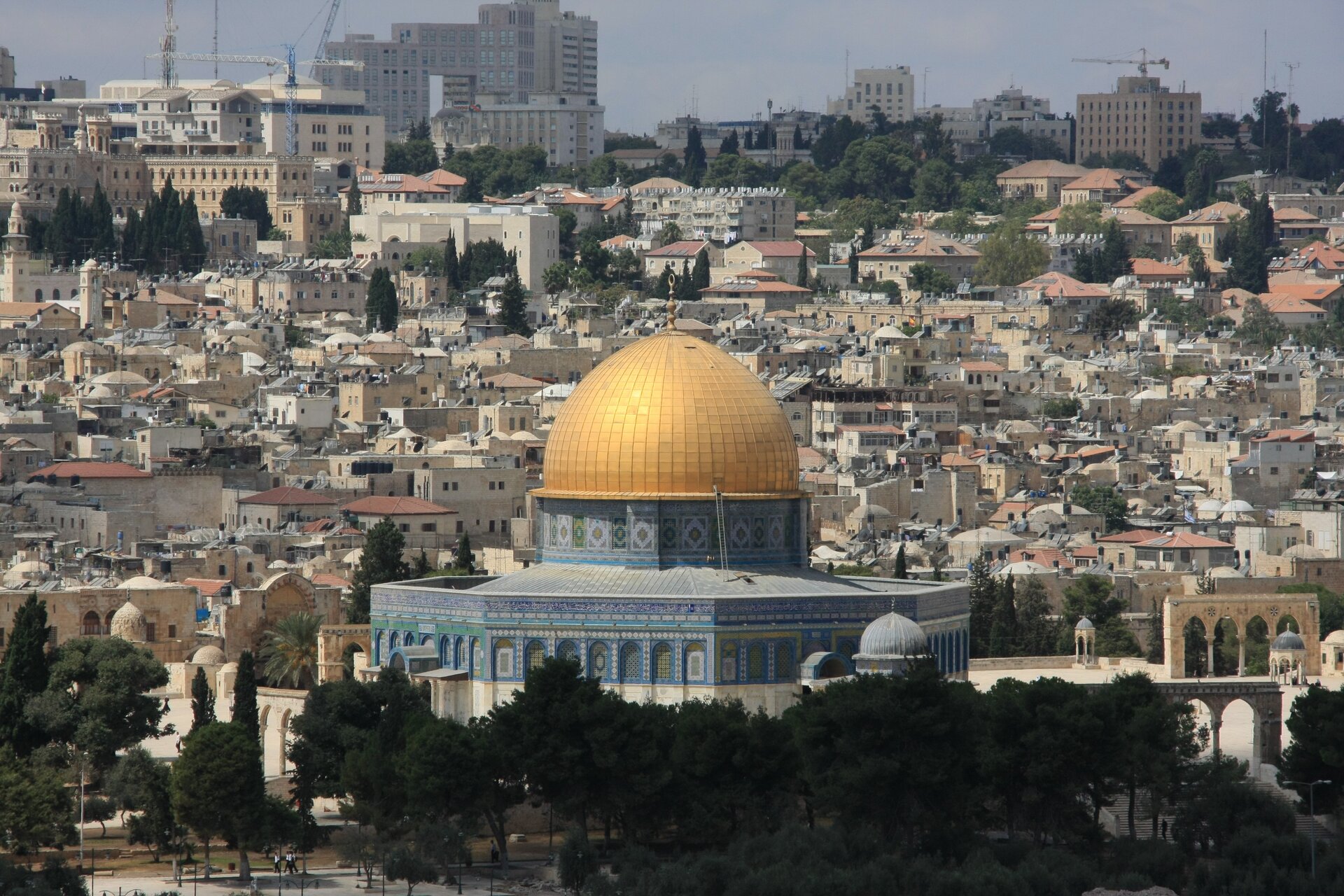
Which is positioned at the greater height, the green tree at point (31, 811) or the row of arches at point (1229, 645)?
the row of arches at point (1229, 645)

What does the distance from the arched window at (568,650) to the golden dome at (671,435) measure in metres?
2.12

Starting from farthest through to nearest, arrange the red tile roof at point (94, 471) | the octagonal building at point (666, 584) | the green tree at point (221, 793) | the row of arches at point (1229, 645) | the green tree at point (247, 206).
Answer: the green tree at point (247, 206) → the red tile roof at point (94, 471) → the row of arches at point (1229, 645) → the octagonal building at point (666, 584) → the green tree at point (221, 793)

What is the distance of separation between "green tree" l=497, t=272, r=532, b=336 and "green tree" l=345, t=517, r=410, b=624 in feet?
132

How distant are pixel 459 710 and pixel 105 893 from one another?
23.0ft

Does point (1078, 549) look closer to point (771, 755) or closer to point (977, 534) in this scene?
point (977, 534)

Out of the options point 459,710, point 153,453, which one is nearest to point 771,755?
point 459,710

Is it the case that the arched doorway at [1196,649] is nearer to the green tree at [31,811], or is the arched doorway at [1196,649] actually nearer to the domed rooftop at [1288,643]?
the domed rooftop at [1288,643]

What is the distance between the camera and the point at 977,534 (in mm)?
66438

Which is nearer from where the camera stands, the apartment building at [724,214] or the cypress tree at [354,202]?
the cypress tree at [354,202]

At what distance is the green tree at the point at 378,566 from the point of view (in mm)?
52750

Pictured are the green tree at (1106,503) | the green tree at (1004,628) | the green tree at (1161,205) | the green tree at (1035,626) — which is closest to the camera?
the green tree at (1004,628)

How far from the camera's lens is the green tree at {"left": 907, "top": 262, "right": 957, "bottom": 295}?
114m

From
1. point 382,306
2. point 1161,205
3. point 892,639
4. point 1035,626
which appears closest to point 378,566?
point 1035,626

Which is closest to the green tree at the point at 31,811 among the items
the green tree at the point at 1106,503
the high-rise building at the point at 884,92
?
the green tree at the point at 1106,503
